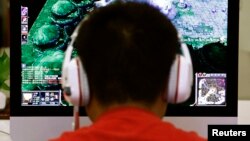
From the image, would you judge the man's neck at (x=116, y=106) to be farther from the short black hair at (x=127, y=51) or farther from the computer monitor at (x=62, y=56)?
the computer monitor at (x=62, y=56)

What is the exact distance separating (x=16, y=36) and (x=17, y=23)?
0.03 meters

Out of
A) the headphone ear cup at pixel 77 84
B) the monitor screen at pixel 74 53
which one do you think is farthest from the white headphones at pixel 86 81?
the monitor screen at pixel 74 53

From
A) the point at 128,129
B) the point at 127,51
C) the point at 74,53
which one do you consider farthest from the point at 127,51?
the point at 74,53

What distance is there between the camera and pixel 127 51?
25.8 inches

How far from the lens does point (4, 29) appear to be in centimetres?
309

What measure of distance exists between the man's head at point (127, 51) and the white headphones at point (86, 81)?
0.15 ft

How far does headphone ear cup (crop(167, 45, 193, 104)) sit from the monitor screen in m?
0.29

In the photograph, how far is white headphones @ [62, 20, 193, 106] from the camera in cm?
75

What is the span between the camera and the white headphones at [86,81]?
2.47 feet

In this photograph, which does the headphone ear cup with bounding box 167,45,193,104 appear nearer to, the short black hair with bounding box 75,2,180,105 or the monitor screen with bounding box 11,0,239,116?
the short black hair with bounding box 75,2,180,105

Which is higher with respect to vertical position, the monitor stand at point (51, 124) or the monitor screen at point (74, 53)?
the monitor screen at point (74, 53)

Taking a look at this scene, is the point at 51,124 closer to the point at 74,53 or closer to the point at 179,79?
the point at 74,53

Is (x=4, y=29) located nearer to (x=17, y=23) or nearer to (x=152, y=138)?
(x=17, y=23)

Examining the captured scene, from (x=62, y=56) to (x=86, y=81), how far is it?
34 centimetres
